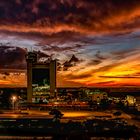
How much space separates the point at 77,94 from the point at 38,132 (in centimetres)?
9831

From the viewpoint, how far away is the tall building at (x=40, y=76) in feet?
523

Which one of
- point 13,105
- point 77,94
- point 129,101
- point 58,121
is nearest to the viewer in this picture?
point 58,121

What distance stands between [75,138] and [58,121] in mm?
23803

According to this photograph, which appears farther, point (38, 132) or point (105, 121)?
point (105, 121)

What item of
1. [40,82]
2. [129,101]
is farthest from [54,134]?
[40,82]

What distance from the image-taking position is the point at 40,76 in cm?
16800

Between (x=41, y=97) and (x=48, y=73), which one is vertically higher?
(x=48, y=73)

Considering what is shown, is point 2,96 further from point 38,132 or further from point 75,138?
point 75,138

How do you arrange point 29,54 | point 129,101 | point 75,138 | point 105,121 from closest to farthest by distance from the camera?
point 75,138
point 105,121
point 129,101
point 29,54

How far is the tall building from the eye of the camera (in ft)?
523

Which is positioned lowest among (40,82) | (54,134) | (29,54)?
(54,134)

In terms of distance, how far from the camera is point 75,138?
33.4 m

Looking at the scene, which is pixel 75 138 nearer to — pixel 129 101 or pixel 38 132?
pixel 38 132

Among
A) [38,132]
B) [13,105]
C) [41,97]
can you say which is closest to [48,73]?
[41,97]
